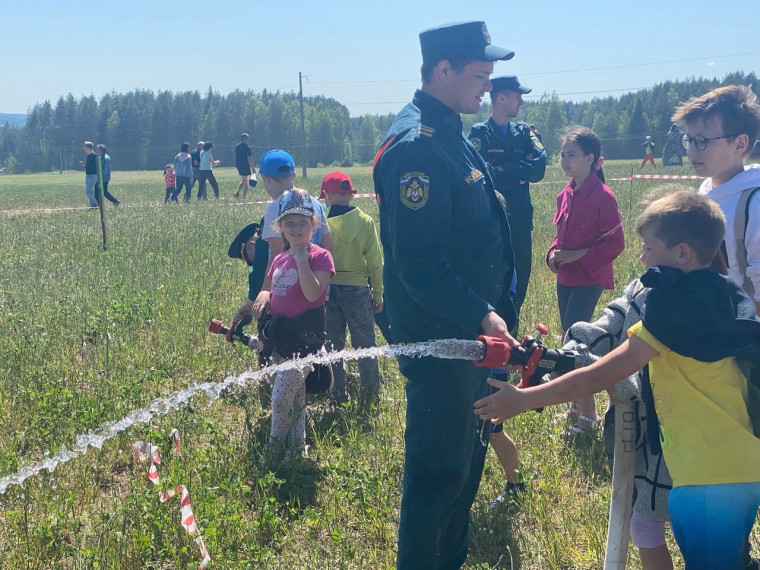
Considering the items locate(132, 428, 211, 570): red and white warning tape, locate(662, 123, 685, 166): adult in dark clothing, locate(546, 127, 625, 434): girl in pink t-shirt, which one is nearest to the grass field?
locate(132, 428, 211, 570): red and white warning tape

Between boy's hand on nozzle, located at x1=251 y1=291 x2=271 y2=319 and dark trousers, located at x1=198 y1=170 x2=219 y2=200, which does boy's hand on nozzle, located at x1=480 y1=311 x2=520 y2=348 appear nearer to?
boy's hand on nozzle, located at x1=251 y1=291 x2=271 y2=319

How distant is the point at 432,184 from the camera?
2.69 metres

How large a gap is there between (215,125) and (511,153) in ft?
434

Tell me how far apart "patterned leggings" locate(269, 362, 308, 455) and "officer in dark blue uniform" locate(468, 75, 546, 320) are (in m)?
2.15

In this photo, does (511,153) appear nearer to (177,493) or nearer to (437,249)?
(437,249)

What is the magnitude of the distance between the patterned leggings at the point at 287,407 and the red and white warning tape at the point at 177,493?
2.03 feet

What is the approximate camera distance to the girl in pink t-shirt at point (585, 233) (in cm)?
510

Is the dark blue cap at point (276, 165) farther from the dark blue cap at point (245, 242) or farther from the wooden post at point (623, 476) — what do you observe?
the wooden post at point (623, 476)

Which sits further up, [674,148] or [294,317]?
[674,148]

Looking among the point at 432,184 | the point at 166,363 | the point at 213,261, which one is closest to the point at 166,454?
the point at 166,363

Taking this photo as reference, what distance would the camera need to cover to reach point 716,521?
7.47 feet

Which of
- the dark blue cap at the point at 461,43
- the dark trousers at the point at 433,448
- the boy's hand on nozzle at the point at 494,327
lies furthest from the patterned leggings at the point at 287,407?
the dark blue cap at the point at 461,43

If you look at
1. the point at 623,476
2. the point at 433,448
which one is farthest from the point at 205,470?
the point at 623,476

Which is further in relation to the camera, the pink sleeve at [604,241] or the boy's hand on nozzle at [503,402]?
the pink sleeve at [604,241]
